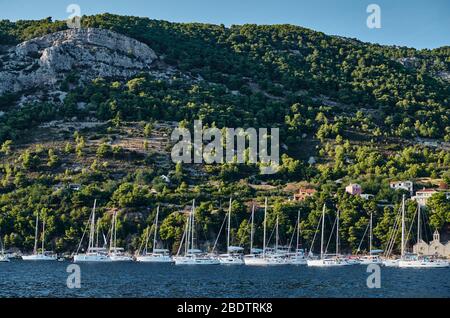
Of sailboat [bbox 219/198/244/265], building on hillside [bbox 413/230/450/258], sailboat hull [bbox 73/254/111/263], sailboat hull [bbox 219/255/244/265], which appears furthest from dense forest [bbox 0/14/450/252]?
sailboat hull [bbox 219/255/244/265]

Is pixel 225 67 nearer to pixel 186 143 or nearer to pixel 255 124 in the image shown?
pixel 255 124

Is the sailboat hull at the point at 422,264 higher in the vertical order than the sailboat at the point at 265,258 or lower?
higher

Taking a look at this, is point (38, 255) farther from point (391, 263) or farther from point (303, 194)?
point (391, 263)

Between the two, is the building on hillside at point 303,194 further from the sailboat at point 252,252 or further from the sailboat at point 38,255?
the sailboat at point 38,255

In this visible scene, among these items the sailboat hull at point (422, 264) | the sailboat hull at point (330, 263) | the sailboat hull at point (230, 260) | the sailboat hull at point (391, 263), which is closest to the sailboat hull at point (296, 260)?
the sailboat hull at point (330, 263)
